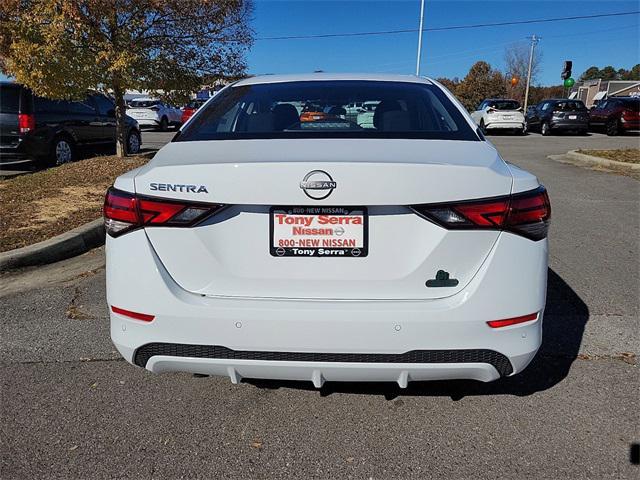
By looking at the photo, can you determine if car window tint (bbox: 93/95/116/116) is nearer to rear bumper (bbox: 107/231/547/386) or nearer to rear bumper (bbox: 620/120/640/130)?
rear bumper (bbox: 107/231/547/386)

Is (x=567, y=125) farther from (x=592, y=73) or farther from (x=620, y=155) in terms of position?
(x=592, y=73)

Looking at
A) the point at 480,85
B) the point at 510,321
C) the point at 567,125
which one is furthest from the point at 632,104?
the point at 480,85

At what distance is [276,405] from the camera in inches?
106

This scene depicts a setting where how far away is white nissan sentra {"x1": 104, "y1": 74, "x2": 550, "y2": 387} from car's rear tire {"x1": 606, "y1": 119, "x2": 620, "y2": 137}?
25403 millimetres

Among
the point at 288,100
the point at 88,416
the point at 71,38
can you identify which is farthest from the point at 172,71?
the point at 88,416

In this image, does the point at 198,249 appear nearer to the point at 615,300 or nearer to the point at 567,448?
the point at 567,448

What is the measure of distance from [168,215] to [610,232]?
5.75 metres

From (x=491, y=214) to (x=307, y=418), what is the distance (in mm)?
1363

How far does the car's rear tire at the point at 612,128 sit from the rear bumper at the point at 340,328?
25.5 meters

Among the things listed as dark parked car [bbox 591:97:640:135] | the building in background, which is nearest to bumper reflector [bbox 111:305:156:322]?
dark parked car [bbox 591:97:640:135]

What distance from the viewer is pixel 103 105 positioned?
1177 cm

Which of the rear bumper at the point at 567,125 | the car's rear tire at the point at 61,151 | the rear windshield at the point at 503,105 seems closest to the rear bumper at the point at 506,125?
the rear windshield at the point at 503,105

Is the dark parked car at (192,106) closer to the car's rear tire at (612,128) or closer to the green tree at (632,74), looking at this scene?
the car's rear tire at (612,128)

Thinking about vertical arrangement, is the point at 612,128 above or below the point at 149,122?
above
